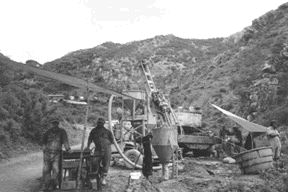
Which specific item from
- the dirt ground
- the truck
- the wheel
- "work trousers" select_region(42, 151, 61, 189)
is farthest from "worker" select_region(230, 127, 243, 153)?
"work trousers" select_region(42, 151, 61, 189)

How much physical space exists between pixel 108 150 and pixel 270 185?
4.25m

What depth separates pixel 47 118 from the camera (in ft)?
66.0

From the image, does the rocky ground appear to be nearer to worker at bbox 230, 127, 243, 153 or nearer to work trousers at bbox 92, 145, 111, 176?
work trousers at bbox 92, 145, 111, 176

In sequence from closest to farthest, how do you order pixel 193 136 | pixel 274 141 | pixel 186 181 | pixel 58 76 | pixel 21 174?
pixel 58 76
pixel 186 181
pixel 21 174
pixel 274 141
pixel 193 136

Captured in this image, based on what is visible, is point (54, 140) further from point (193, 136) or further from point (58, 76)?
point (193, 136)

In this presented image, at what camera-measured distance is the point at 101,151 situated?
8508mm

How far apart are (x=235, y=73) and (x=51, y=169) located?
26.4m

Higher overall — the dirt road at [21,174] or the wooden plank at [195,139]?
the wooden plank at [195,139]

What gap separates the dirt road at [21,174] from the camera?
8.77 metres

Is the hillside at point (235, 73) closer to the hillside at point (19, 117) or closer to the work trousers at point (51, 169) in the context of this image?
the hillside at point (19, 117)

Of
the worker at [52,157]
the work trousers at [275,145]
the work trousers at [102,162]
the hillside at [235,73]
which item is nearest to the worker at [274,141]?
the work trousers at [275,145]

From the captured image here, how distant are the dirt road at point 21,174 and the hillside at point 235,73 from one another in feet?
27.6

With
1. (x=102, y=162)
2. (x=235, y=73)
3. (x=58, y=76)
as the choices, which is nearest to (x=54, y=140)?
(x=102, y=162)

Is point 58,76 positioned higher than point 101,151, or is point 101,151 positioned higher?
point 58,76
